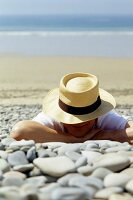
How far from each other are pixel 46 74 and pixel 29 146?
1221 centimetres

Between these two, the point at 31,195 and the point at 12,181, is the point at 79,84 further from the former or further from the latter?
the point at 31,195

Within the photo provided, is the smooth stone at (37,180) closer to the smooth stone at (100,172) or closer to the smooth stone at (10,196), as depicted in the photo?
→ the smooth stone at (100,172)

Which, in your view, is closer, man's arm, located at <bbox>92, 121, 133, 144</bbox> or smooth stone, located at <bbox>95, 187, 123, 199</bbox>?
smooth stone, located at <bbox>95, 187, 123, 199</bbox>

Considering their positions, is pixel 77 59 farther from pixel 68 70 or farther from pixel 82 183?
pixel 82 183

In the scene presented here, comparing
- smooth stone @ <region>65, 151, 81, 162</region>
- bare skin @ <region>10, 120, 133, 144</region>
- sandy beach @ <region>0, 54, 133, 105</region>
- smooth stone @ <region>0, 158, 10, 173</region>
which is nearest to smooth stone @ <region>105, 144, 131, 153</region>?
smooth stone @ <region>65, 151, 81, 162</region>

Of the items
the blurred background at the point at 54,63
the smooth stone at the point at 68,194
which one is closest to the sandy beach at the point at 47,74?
the blurred background at the point at 54,63

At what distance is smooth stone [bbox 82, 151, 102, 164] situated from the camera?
297 cm

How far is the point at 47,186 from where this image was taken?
95.5 inches

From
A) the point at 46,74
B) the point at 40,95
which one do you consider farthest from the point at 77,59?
the point at 40,95

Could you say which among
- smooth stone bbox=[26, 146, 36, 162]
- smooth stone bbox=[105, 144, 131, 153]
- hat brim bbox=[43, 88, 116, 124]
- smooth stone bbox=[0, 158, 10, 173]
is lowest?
hat brim bbox=[43, 88, 116, 124]

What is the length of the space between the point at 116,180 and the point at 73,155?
59 cm

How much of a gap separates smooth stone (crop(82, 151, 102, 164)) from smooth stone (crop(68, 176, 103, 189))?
0.44m

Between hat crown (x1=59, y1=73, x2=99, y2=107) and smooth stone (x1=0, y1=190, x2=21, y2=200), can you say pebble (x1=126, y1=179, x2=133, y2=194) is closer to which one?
smooth stone (x1=0, y1=190, x2=21, y2=200)

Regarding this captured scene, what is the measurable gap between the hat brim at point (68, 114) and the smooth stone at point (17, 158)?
84 cm
